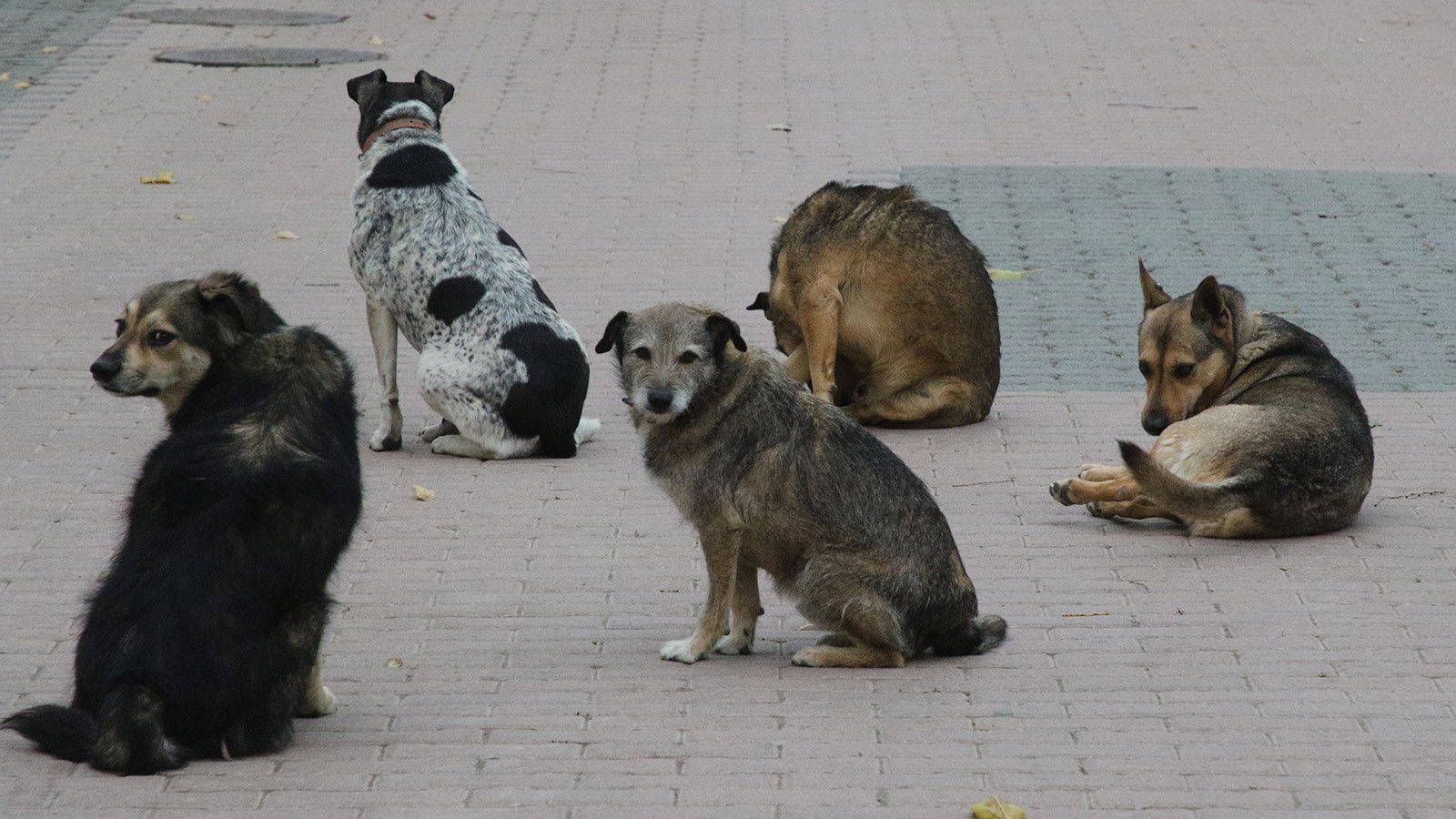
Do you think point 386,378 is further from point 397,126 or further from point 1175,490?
point 1175,490

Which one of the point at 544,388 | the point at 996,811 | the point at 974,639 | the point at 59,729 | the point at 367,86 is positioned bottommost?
the point at 544,388

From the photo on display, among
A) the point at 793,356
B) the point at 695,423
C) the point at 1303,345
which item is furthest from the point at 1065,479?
the point at 695,423

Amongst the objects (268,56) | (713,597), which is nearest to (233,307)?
(713,597)

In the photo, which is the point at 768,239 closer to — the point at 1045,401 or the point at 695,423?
the point at 1045,401

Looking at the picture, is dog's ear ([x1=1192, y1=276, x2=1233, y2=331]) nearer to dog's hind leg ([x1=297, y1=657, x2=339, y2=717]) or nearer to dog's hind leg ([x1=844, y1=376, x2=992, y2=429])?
dog's hind leg ([x1=844, y1=376, x2=992, y2=429])

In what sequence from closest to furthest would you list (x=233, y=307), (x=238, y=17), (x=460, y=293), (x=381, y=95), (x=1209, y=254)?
(x=233, y=307), (x=460, y=293), (x=381, y=95), (x=1209, y=254), (x=238, y=17)

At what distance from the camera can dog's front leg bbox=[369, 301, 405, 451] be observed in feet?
31.1

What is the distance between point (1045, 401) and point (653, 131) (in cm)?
716

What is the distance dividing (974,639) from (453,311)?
3.78 meters

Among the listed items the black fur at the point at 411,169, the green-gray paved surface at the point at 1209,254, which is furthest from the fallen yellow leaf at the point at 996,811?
the green-gray paved surface at the point at 1209,254

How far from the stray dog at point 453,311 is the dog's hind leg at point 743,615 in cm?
277

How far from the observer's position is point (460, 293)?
30.7 ft

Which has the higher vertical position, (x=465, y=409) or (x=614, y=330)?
(x=614, y=330)

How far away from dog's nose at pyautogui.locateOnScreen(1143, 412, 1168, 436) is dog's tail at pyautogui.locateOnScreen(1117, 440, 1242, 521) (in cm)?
57
